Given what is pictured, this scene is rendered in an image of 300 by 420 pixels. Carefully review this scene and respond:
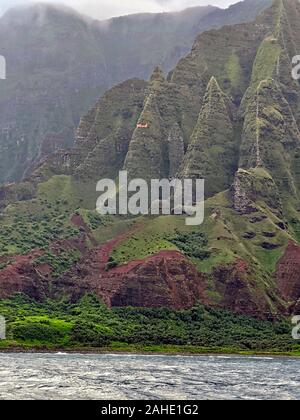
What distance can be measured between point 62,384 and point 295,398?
3581 cm

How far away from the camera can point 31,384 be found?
374ft

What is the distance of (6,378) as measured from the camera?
12462 cm
